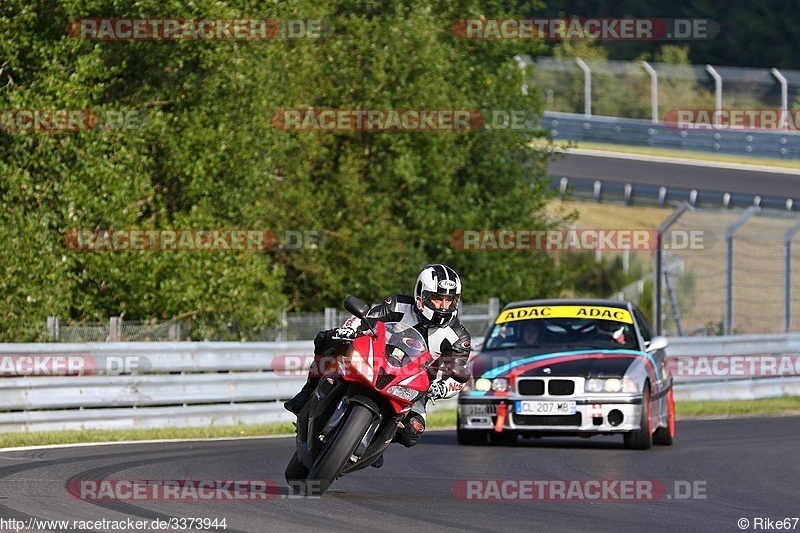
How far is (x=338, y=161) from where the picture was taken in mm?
28344

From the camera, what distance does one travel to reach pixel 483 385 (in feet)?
47.0

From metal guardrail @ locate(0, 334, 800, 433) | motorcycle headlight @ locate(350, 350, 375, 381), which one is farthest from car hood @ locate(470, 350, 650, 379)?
motorcycle headlight @ locate(350, 350, 375, 381)

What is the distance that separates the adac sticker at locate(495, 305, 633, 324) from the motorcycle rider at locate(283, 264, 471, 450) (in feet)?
20.4

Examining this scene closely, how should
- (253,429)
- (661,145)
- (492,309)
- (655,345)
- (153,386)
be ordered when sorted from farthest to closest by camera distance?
(661,145), (492,309), (253,429), (153,386), (655,345)

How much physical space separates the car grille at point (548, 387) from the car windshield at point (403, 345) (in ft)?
18.3

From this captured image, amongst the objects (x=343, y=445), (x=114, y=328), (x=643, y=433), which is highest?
(x=114, y=328)

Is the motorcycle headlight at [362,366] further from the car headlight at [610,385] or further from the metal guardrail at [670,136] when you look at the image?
the metal guardrail at [670,136]

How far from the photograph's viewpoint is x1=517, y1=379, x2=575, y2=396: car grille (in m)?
14.0

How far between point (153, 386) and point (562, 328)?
4.42 m

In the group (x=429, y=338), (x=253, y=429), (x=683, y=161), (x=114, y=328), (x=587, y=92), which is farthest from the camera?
(x=587, y=92)

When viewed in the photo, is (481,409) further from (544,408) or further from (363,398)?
(363,398)

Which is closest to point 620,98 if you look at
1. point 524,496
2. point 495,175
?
point 495,175

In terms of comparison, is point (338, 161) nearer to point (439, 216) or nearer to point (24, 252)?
point (439, 216)

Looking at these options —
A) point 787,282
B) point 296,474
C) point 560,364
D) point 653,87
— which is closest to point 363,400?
point 296,474
